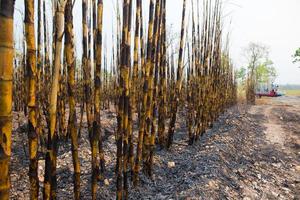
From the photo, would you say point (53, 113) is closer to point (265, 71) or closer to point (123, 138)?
point (123, 138)

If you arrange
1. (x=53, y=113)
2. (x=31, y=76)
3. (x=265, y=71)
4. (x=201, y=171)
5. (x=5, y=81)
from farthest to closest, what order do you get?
(x=265, y=71) → (x=201, y=171) → (x=53, y=113) → (x=31, y=76) → (x=5, y=81)

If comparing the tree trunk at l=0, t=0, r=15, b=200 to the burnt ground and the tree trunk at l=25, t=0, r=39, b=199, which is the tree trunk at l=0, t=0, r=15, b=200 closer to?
the tree trunk at l=25, t=0, r=39, b=199

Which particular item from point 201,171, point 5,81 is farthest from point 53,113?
point 201,171

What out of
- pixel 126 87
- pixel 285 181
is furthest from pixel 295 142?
pixel 126 87

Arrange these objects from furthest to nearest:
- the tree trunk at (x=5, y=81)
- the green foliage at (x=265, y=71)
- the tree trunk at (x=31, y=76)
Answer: the green foliage at (x=265, y=71) < the tree trunk at (x=31, y=76) < the tree trunk at (x=5, y=81)

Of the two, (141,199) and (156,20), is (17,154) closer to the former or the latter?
(141,199)

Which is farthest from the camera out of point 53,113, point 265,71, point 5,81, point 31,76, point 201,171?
point 265,71

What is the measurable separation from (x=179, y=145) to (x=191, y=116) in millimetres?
557

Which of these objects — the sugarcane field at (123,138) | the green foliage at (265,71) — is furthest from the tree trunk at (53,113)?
the green foliage at (265,71)

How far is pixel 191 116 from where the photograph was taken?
16.3 ft

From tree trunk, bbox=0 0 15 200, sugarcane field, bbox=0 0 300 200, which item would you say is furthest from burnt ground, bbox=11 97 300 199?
tree trunk, bbox=0 0 15 200

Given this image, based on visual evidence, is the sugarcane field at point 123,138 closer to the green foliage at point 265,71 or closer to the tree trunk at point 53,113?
the tree trunk at point 53,113

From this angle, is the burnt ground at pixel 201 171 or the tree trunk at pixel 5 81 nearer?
the tree trunk at pixel 5 81

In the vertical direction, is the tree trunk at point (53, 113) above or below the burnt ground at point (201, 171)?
above
